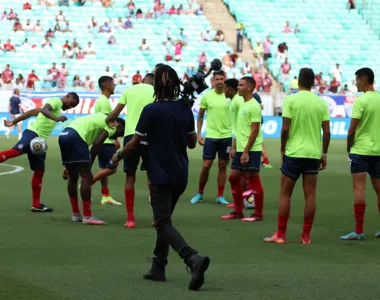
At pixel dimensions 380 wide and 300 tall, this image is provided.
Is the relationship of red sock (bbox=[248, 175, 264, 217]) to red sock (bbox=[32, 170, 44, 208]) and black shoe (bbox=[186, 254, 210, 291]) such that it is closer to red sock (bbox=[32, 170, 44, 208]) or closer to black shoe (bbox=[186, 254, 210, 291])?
red sock (bbox=[32, 170, 44, 208])

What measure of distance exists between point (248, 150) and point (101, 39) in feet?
95.7

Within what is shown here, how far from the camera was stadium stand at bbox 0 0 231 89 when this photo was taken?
38.8m

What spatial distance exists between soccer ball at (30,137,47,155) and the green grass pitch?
0.95 metres

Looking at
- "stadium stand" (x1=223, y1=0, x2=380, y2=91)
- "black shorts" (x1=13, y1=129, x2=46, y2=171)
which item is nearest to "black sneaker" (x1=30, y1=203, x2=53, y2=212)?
"black shorts" (x1=13, y1=129, x2=46, y2=171)

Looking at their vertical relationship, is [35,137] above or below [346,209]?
above

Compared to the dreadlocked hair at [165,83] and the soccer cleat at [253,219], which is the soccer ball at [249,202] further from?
the dreadlocked hair at [165,83]

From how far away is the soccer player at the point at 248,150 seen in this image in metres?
12.4

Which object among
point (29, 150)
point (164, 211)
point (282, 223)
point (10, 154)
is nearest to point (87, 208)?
point (29, 150)

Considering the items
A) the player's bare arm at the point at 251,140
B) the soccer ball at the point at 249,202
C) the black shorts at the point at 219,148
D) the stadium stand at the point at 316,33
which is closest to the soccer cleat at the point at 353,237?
the player's bare arm at the point at 251,140

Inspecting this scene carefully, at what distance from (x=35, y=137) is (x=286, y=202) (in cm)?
463

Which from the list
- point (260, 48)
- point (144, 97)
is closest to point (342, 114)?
point (260, 48)

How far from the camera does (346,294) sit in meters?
7.73

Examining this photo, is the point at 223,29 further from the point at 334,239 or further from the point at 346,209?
the point at 334,239

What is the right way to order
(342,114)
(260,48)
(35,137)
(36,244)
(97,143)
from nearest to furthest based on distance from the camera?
(36,244)
(97,143)
(35,137)
(342,114)
(260,48)
